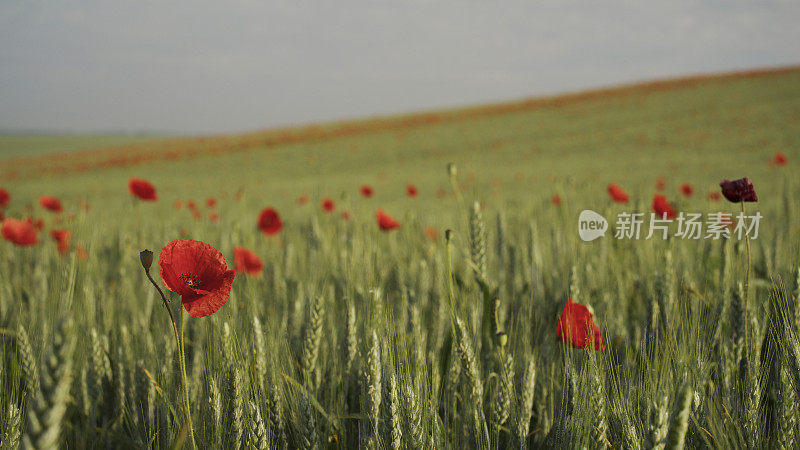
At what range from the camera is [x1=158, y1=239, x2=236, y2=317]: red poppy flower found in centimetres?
74

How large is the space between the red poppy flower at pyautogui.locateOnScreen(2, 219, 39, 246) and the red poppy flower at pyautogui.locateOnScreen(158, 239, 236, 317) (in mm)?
1508

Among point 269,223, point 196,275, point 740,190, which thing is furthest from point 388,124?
point 196,275

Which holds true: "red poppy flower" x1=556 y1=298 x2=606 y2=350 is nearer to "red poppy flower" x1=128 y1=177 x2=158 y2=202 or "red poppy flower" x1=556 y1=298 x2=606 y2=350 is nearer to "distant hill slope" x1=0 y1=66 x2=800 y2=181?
"red poppy flower" x1=128 y1=177 x2=158 y2=202

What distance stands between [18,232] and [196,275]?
1.53m

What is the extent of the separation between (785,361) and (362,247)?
1.31 metres

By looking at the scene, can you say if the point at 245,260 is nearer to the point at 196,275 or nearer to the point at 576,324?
the point at 196,275

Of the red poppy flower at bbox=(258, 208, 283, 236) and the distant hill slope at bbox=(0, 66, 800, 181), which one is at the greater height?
the distant hill slope at bbox=(0, 66, 800, 181)

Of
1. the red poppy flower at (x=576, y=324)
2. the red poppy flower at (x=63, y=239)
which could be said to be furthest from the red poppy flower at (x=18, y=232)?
the red poppy flower at (x=576, y=324)

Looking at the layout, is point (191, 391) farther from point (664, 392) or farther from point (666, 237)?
point (666, 237)

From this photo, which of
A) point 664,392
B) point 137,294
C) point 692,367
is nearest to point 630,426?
point 664,392

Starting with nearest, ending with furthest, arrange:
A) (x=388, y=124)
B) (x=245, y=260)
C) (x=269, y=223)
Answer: (x=245, y=260) → (x=269, y=223) → (x=388, y=124)

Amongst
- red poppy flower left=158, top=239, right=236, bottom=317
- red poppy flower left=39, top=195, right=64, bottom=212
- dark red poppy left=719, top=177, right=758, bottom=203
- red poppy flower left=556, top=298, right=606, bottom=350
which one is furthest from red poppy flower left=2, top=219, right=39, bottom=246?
dark red poppy left=719, top=177, right=758, bottom=203

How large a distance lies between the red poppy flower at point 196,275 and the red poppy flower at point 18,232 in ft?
4.95

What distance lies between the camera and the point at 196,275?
81 cm
